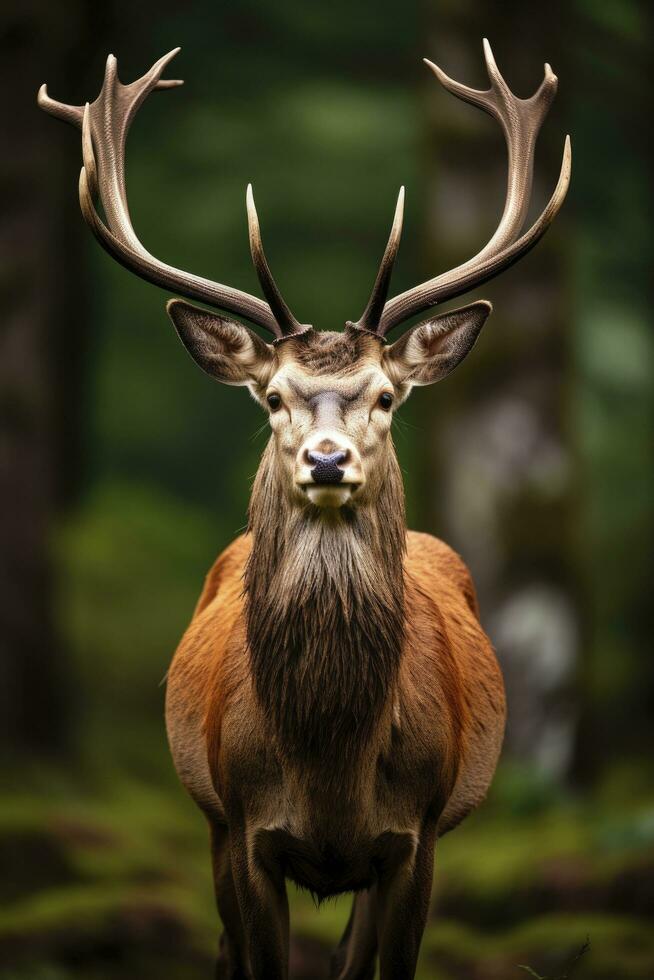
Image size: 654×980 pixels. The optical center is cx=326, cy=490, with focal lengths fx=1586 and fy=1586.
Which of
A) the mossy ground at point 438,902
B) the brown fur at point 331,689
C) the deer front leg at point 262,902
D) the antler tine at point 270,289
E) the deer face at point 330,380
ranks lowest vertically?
the mossy ground at point 438,902

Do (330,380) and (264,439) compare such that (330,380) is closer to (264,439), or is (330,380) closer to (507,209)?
(507,209)

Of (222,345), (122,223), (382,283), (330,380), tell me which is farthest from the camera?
(122,223)

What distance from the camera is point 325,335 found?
572 centimetres

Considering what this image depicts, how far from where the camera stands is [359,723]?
18.4ft

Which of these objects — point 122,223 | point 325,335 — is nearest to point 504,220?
point 325,335

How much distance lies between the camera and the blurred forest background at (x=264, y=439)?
9406mm

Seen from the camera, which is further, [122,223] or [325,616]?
[122,223]

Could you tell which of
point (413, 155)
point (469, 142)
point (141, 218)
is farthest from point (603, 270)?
point (469, 142)

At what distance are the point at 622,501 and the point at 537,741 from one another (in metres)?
6.87

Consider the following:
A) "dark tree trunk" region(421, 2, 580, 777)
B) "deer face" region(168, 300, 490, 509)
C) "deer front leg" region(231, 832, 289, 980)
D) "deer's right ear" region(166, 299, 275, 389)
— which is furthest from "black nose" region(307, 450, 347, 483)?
"dark tree trunk" region(421, 2, 580, 777)

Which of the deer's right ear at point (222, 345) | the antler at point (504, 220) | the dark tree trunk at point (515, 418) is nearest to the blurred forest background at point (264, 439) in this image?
the dark tree trunk at point (515, 418)

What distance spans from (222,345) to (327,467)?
40.1 inches

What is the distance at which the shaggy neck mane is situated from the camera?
5480 mm

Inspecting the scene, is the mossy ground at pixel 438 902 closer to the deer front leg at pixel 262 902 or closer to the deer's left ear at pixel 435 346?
the deer front leg at pixel 262 902
